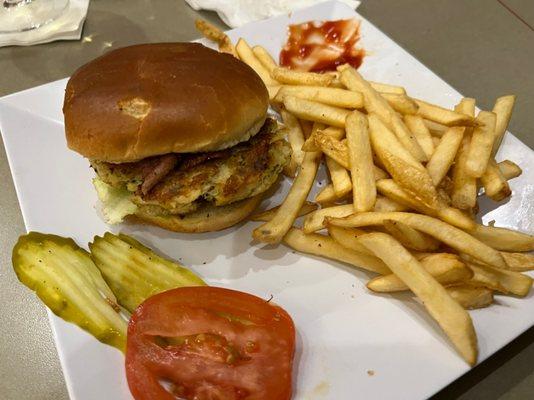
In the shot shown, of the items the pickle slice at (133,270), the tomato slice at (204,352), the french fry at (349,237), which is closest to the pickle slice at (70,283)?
the pickle slice at (133,270)

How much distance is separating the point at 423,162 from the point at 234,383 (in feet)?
3.88

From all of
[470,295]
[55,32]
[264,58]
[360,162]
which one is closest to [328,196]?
[360,162]

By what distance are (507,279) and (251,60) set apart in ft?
5.83

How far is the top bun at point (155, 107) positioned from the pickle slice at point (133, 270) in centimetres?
37

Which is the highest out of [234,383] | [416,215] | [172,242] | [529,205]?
[416,215]

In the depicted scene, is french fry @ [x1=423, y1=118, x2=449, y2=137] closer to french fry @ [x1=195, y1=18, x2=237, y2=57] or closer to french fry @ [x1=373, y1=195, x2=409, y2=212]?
french fry @ [x1=373, y1=195, x2=409, y2=212]

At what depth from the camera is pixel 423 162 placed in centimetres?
218

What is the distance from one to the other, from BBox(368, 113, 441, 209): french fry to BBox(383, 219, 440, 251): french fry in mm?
126

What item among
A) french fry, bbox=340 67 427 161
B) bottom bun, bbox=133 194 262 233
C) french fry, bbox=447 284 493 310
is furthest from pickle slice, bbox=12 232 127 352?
french fry, bbox=340 67 427 161

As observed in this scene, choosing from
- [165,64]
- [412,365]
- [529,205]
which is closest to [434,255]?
[412,365]

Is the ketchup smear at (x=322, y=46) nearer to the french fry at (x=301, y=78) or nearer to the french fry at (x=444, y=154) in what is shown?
the french fry at (x=301, y=78)

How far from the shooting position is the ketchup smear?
10.5ft

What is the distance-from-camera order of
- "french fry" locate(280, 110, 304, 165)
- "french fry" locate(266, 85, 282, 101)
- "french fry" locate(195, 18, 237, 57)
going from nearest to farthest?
"french fry" locate(280, 110, 304, 165)
"french fry" locate(266, 85, 282, 101)
"french fry" locate(195, 18, 237, 57)

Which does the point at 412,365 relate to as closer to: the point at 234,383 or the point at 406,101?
the point at 234,383
